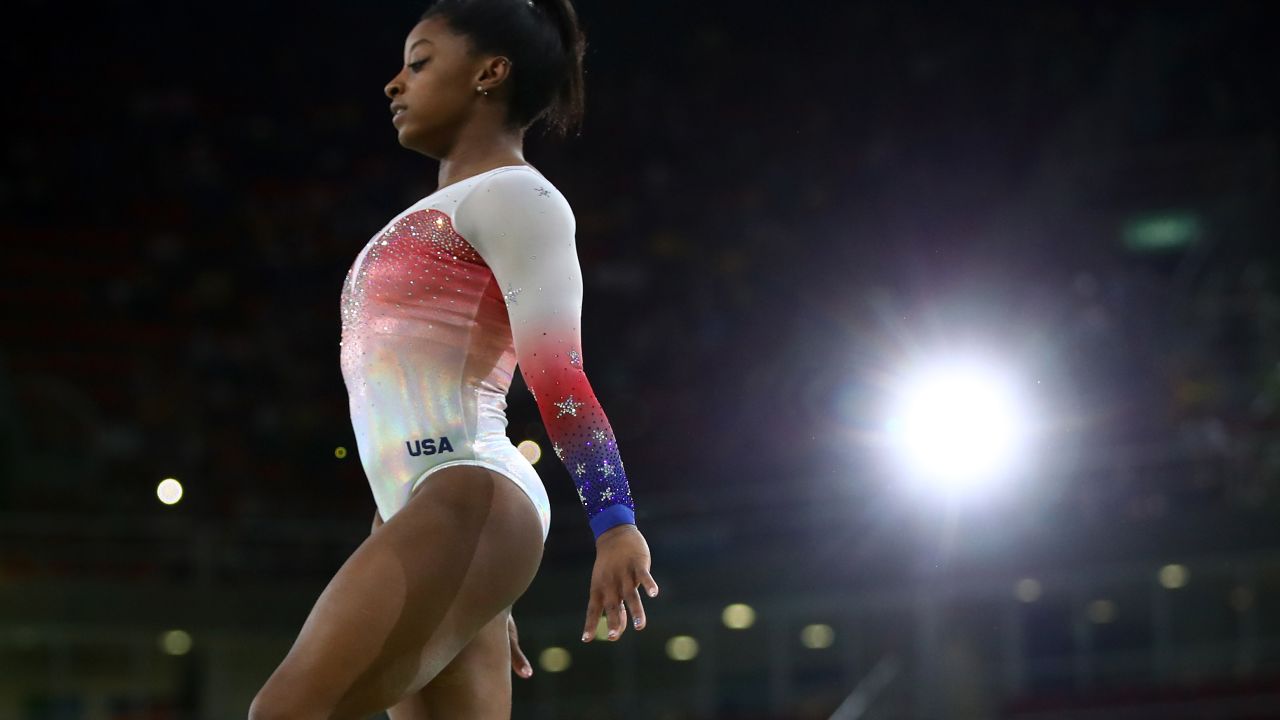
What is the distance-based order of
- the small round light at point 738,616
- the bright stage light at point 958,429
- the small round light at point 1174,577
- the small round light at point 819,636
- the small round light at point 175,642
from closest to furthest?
the bright stage light at point 958,429
the small round light at point 1174,577
the small round light at point 175,642
the small round light at point 738,616
the small round light at point 819,636

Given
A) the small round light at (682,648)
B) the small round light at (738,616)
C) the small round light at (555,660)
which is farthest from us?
the small round light at (555,660)

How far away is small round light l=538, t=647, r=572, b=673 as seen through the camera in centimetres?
1591

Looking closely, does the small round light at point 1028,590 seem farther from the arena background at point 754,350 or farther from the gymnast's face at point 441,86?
the gymnast's face at point 441,86

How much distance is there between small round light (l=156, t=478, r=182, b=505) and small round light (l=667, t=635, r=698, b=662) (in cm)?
527

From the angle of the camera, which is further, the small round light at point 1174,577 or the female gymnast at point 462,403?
the small round light at point 1174,577

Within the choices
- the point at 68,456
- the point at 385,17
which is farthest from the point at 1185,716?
the point at 385,17

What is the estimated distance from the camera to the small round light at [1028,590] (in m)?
13.6

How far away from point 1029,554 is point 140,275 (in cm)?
852

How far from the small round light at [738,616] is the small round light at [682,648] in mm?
442

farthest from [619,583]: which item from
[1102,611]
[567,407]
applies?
[1102,611]

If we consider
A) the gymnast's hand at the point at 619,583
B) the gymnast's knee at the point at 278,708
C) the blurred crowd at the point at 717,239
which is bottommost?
the gymnast's knee at the point at 278,708

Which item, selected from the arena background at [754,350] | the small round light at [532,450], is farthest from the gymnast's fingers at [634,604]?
the arena background at [754,350]

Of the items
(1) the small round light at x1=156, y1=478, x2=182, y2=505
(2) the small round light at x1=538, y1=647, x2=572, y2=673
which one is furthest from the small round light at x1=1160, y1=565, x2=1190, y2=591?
(1) the small round light at x1=156, y1=478, x2=182, y2=505

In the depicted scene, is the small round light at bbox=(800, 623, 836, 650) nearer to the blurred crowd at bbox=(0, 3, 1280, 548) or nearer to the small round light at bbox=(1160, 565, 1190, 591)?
the blurred crowd at bbox=(0, 3, 1280, 548)
